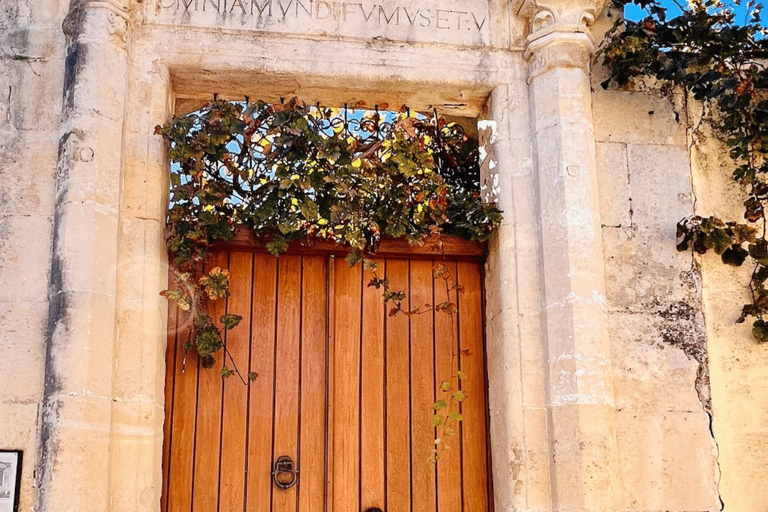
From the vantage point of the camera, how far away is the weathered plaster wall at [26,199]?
13.4 feet

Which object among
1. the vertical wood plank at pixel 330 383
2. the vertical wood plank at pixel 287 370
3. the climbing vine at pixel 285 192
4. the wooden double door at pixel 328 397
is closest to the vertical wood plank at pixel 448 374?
the wooden double door at pixel 328 397

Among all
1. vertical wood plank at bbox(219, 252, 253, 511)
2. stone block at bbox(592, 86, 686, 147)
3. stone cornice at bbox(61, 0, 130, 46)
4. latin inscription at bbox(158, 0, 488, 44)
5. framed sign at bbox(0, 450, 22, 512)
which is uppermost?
latin inscription at bbox(158, 0, 488, 44)

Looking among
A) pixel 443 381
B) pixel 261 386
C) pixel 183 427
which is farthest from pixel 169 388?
pixel 443 381

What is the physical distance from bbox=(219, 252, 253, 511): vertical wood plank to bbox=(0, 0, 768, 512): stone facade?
34cm

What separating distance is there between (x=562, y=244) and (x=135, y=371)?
191 centimetres

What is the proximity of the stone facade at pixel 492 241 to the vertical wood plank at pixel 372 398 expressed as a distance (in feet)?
1.70

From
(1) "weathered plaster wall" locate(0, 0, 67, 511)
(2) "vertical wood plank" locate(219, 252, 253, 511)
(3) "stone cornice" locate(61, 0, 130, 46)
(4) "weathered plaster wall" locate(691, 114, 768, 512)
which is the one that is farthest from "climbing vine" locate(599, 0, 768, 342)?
(1) "weathered plaster wall" locate(0, 0, 67, 511)

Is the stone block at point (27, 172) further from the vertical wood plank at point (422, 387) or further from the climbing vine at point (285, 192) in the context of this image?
the vertical wood plank at point (422, 387)

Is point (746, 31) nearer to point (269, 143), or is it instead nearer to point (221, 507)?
point (269, 143)

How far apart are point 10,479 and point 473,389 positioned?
2.05 meters

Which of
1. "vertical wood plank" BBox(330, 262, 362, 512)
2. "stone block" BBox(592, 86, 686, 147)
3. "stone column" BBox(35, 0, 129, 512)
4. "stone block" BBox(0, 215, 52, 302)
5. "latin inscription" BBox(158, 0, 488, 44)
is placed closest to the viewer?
"stone column" BBox(35, 0, 129, 512)

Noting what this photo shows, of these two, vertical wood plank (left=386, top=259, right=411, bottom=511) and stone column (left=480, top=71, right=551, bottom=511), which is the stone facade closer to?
stone column (left=480, top=71, right=551, bottom=511)

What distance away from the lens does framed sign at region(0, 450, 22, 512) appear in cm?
398

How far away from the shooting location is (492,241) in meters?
4.74
